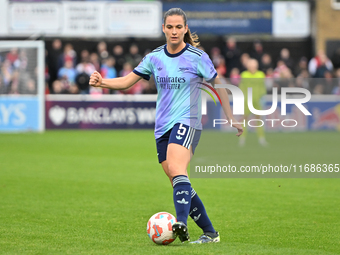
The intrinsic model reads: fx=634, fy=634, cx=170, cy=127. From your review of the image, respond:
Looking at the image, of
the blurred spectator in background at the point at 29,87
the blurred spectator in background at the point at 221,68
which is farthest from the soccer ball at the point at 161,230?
the blurred spectator in background at the point at 221,68

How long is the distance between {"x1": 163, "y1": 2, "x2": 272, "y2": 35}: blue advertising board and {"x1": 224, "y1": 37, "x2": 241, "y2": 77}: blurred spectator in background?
2.09 meters

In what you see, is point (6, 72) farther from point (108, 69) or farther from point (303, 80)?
point (303, 80)

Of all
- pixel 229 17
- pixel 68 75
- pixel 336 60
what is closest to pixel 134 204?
pixel 68 75

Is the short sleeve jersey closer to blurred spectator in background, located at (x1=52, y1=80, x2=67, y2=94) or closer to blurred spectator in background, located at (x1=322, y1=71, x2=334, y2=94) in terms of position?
blurred spectator in background, located at (x1=52, y1=80, x2=67, y2=94)

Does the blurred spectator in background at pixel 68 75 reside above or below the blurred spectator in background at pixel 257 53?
below

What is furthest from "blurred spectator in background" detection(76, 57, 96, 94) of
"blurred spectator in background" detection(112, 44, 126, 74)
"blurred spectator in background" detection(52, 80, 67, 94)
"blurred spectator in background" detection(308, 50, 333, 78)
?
"blurred spectator in background" detection(308, 50, 333, 78)

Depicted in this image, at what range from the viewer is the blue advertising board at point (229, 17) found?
25.5 meters

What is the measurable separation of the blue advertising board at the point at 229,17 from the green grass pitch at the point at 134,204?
10.8 meters

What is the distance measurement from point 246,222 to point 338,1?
69.2ft

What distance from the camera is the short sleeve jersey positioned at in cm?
555

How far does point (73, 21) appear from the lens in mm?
24594

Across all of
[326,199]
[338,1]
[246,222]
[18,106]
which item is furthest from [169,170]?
[338,1]

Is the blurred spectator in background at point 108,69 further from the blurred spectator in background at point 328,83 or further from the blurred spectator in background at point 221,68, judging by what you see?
the blurred spectator in background at point 328,83

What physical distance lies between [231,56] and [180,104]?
18146mm
